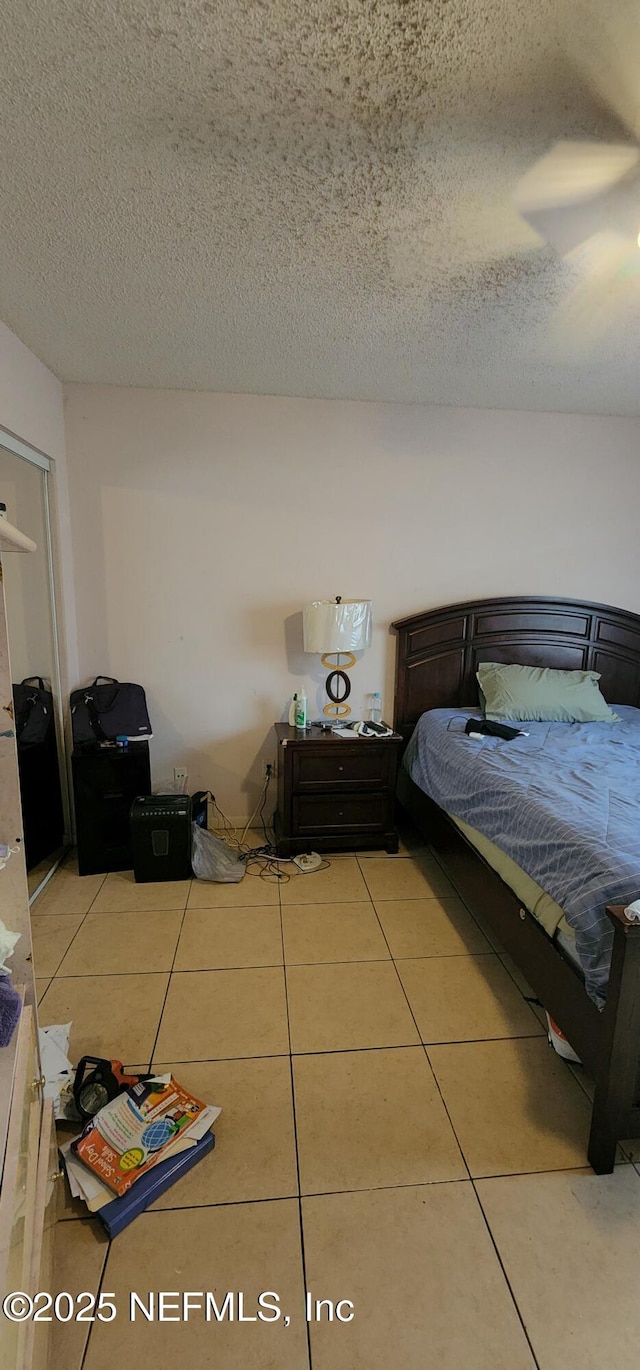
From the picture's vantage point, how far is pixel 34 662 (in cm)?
269

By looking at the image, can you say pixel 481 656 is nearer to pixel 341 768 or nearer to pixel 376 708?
pixel 376 708

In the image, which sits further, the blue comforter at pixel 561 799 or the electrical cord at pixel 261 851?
the electrical cord at pixel 261 851

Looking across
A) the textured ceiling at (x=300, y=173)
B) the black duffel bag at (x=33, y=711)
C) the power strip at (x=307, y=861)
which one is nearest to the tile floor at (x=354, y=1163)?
the power strip at (x=307, y=861)

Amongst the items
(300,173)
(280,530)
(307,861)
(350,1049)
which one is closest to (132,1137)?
(350,1049)

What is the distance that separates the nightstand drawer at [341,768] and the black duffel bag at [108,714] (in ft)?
2.71

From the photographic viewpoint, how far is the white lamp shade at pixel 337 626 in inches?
110

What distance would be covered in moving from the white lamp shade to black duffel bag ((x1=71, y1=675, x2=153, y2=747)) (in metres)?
0.96

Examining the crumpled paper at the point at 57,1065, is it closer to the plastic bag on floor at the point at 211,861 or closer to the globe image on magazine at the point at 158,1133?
the globe image on magazine at the point at 158,1133

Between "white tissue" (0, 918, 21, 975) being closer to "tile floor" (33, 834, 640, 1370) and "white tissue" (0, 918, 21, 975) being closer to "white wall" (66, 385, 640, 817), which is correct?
"tile floor" (33, 834, 640, 1370)

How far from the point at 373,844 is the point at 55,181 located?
9.38 ft

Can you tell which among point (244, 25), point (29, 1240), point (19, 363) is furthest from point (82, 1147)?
point (19, 363)

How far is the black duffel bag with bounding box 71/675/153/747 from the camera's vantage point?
2791 millimetres

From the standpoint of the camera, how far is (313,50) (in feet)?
3.55

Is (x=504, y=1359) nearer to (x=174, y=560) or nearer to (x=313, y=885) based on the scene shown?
(x=313, y=885)
